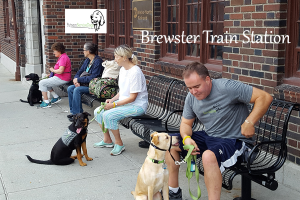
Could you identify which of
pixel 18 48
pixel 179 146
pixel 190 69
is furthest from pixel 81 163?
pixel 18 48

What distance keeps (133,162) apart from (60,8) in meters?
6.77

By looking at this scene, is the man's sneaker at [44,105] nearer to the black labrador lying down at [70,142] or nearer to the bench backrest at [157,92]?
the bench backrest at [157,92]

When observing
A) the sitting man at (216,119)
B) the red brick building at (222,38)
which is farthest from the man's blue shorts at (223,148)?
the red brick building at (222,38)

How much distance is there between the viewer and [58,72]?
8.98 meters

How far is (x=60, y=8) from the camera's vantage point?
10.8 meters

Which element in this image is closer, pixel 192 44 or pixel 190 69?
pixel 190 69

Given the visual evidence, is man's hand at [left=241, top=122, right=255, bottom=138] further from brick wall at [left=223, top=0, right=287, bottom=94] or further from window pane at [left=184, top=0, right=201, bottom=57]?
window pane at [left=184, top=0, right=201, bottom=57]

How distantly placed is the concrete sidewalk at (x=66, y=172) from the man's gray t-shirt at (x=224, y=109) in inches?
34.0

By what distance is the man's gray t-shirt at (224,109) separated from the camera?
12.1ft

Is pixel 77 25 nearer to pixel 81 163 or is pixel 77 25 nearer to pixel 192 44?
pixel 192 44

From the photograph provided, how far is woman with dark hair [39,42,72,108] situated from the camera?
8.99m

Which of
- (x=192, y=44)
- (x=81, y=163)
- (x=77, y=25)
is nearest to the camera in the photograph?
(x=81, y=163)

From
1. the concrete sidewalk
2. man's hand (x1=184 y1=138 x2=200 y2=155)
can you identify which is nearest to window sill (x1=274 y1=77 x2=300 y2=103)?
the concrete sidewalk

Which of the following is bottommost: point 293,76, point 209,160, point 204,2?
point 209,160
